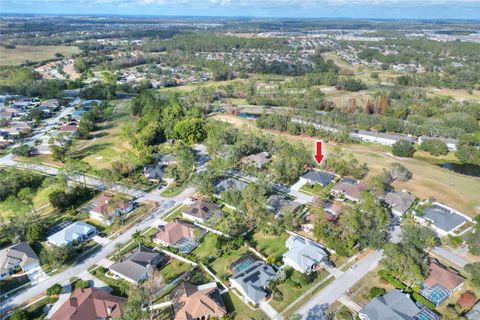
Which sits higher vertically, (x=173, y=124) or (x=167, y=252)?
(x=173, y=124)

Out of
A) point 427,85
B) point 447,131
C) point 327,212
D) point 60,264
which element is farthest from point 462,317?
point 427,85

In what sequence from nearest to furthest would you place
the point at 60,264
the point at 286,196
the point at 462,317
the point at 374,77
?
Result: the point at 462,317 → the point at 60,264 → the point at 286,196 → the point at 374,77

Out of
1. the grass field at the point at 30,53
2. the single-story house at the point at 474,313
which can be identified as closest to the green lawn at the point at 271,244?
the single-story house at the point at 474,313

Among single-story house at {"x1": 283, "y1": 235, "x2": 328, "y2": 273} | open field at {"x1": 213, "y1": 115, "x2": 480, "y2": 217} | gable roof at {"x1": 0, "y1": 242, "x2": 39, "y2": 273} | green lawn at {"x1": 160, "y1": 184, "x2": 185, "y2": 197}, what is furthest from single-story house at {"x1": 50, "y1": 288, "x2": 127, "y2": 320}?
open field at {"x1": 213, "y1": 115, "x2": 480, "y2": 217}

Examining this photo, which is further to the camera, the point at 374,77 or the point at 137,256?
the point at 374,77

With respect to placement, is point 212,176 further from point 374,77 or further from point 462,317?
point 374,77

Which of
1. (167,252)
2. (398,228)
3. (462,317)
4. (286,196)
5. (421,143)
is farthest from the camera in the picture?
(421,143)

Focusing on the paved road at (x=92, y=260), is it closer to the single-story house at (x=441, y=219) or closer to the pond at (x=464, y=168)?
the single-story house at (x=441, y=219)
